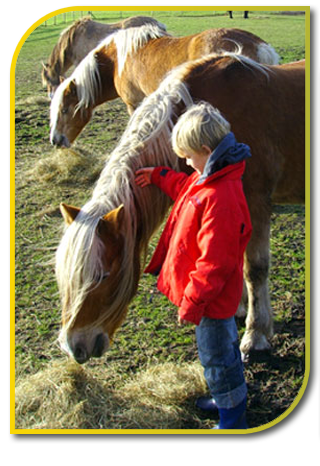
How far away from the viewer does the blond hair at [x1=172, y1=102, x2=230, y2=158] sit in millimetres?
2119

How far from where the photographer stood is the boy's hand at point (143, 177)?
8.13 ft

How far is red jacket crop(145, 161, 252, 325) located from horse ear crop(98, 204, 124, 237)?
27cm

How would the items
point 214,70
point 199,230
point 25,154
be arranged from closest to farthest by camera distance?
point 199,230 < point 214,70 < point 25,154

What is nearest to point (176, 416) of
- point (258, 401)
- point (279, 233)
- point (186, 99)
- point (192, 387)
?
point (192, 387)

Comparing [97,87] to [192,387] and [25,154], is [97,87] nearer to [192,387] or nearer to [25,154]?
[25,154]

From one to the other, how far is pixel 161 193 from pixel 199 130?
21.4 inches

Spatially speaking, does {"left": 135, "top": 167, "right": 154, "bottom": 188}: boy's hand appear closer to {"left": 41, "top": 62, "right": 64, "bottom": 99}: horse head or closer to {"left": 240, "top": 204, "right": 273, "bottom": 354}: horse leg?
{"left": 240, "top": 204, "right": 273, "bottom": 354}: horse leg

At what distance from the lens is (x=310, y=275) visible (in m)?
2.32

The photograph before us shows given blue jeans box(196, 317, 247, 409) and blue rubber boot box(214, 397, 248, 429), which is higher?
blue jeans box(196, 317, 247, 409)

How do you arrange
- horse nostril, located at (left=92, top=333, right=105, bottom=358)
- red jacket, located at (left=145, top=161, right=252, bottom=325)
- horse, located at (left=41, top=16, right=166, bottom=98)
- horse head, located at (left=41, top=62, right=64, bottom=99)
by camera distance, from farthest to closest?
1. horse head, located at (left=41, top=62, right=64, bottom=99)
2. horse, located at (left=41, top=16, right=166, bottom=98)
3. horse nostril, located at (left=92, top=333, right=105, bottom=358)
4. red jacket, located at (left=145, top=161, right=252, bottom=325)

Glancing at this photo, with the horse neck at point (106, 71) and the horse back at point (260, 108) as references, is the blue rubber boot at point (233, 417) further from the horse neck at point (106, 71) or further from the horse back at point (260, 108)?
the horse neck at point (106, 71)

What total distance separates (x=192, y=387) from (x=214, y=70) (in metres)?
1.79

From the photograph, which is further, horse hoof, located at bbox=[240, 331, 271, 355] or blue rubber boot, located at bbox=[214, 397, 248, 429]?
horse hoof, located at bbox=[240, 331, 271, 355]

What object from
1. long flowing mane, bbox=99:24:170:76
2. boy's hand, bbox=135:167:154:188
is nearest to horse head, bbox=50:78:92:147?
long flowing mane, bbox=99:24:170:76
